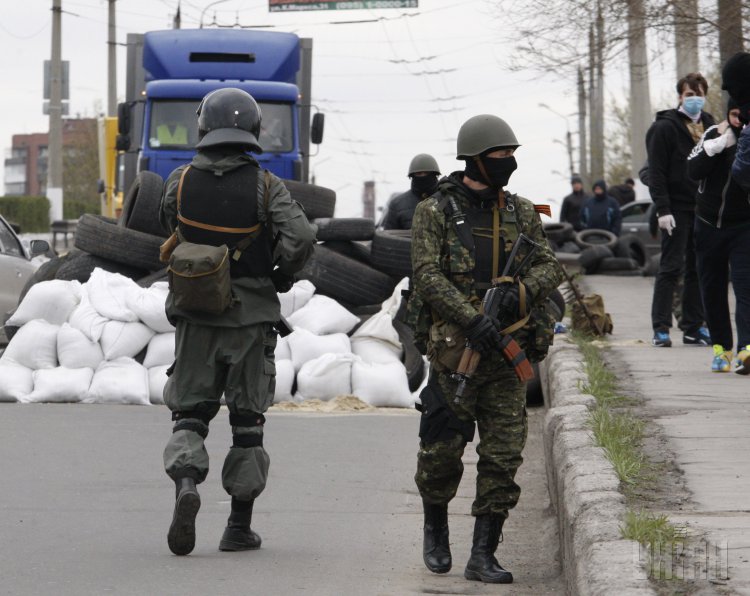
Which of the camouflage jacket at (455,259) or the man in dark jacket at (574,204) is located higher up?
the man in dark jacket at (574,204)

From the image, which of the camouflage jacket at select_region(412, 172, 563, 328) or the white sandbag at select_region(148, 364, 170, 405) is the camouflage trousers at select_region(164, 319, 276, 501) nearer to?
the camouflage jacket at select_region(412, 172, 563, 328)

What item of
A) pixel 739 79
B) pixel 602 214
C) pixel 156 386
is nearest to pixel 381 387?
pixel 156 386

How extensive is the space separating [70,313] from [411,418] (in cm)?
318

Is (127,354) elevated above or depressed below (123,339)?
below

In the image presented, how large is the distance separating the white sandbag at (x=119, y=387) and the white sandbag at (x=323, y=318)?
4.80 feet

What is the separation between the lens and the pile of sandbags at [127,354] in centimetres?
1142

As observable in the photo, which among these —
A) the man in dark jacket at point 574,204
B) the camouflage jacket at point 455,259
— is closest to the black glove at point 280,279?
the camouflage jacket at point 455,259

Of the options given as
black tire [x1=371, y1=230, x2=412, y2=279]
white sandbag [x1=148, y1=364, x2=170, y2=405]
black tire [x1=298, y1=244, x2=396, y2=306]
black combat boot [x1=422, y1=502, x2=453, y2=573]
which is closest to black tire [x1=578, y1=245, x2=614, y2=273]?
black tire [x1=371, y1=230, x2=412, y2=279]

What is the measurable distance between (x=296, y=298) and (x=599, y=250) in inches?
468

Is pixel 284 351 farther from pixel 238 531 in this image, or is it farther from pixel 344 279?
pixel 238 531

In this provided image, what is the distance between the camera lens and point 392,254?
13.5 meters

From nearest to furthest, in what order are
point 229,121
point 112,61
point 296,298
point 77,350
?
point 229,121, point 77,350, point 296,298, point 112,61

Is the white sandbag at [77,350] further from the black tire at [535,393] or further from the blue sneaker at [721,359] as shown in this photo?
the blue sneaker at [721,359]

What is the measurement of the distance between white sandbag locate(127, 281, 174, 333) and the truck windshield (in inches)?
338
